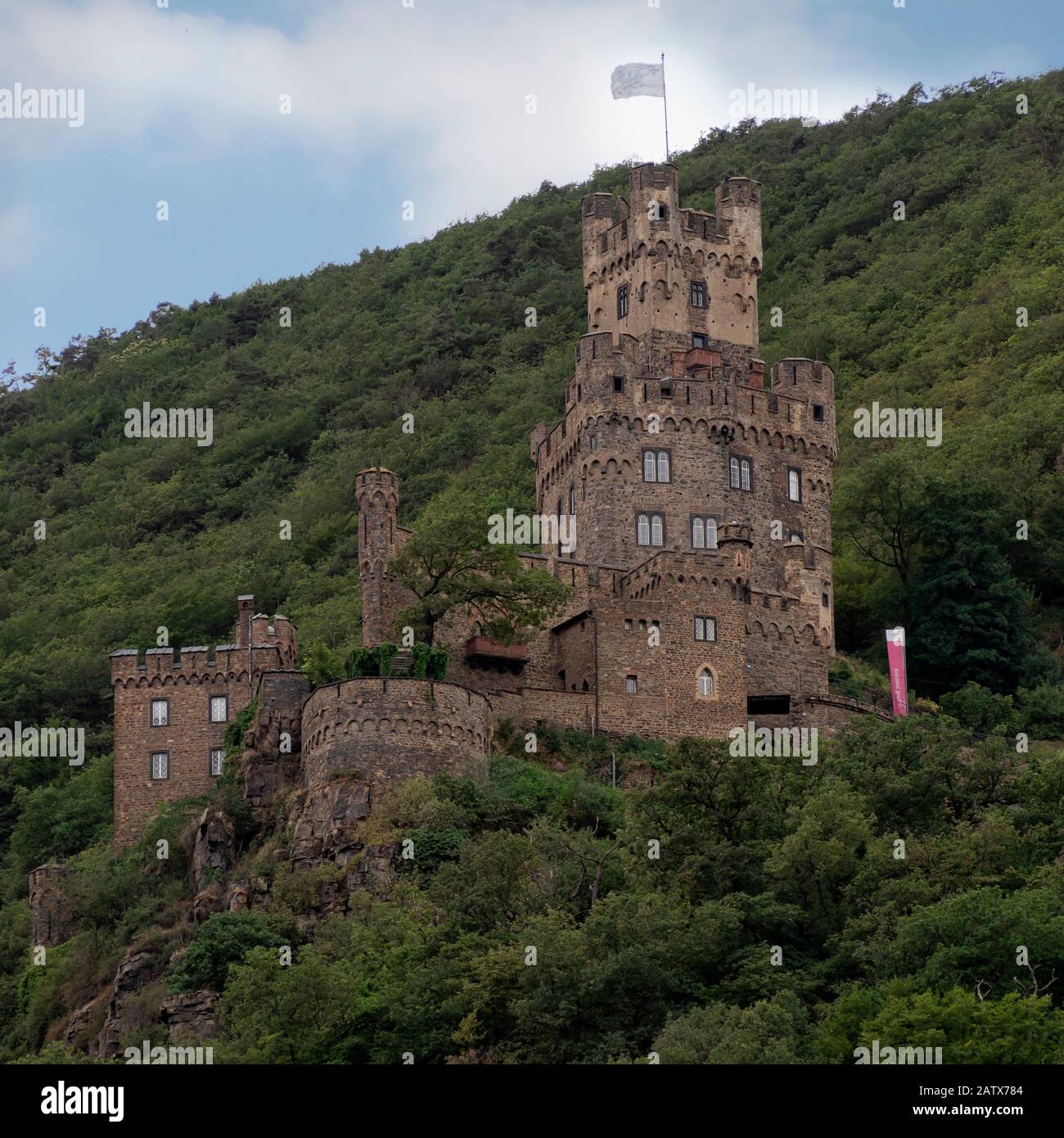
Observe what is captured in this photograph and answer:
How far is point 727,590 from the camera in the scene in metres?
78.7

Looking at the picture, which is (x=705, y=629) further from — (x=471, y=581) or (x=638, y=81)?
(x=638, y=81)

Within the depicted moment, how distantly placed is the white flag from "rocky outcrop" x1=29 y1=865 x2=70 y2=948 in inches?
1556

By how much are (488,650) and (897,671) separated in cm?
1398

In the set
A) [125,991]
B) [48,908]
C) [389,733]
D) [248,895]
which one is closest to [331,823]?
[248,895]

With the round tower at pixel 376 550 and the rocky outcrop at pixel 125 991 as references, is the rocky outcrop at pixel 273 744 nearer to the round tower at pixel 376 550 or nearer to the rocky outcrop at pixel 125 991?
the round tower at pixel 376 550

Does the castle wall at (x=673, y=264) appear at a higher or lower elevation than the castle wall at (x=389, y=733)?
higher

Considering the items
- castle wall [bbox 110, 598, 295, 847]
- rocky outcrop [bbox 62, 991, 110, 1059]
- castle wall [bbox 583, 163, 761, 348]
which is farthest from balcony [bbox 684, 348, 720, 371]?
rocky outcrop [bbox 62, 991, 110, 1059]

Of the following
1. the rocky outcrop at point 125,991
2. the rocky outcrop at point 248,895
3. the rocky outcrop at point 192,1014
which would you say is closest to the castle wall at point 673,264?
the rocky outcrop at point 248,895

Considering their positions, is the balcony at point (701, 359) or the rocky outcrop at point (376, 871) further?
the balcony at point (701, 359)

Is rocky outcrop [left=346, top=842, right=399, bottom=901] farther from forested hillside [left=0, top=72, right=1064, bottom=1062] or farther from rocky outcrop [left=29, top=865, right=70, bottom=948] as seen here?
rocky outcrop [left=29, top=865, right=70, bottom=948]

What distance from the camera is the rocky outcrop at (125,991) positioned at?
64562mm

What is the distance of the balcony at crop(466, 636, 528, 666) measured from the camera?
7738 centimetres

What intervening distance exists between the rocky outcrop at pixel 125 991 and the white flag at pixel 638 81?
44.5 m

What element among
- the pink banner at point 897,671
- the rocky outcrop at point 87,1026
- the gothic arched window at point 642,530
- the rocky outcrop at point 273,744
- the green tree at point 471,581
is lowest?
the rocky outcrop at point 87,1026
